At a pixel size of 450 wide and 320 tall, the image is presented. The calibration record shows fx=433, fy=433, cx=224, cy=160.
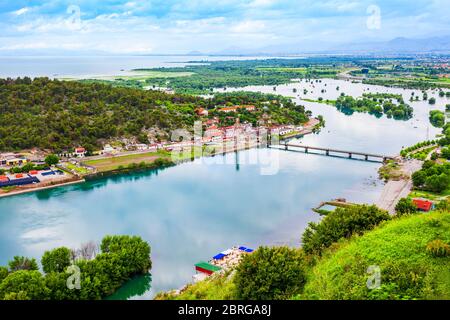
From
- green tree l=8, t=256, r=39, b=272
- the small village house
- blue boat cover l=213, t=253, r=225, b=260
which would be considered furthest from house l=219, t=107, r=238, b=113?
green tree l=8, t=256, r=39, b=272

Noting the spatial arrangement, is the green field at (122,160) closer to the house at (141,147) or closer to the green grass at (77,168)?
the green grass at (77,168)

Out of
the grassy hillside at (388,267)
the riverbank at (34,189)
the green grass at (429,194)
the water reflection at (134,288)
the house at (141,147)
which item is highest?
the grassy hillside at (388,267)

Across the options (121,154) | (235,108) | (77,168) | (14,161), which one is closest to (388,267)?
(77,168)

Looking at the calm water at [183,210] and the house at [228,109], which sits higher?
the house at [228,109]

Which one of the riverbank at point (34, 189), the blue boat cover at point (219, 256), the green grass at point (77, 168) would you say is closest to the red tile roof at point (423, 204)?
the blue boat cover at point (219, 256)

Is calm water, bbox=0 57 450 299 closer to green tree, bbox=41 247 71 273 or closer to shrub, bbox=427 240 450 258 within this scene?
green tree, bbox=41 247 71 273

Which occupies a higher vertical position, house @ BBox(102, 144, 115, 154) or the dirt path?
house @ BBox(102, 144, 115, 154)
